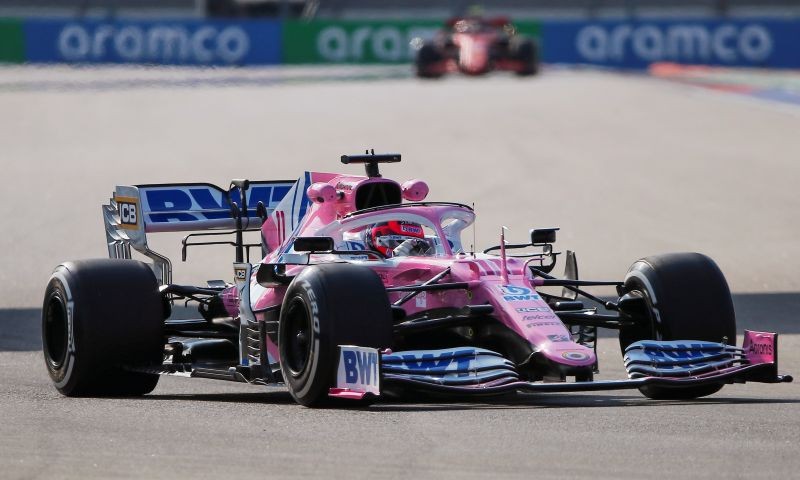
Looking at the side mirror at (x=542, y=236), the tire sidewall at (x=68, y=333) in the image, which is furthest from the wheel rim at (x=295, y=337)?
the side mirror at (x=542, y=236)

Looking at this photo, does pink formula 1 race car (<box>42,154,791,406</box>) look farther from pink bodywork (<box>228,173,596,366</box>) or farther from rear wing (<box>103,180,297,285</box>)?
rear wing (<box>103,180,297,285</box>)

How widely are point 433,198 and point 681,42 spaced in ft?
94.2

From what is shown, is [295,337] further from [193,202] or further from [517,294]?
[193,202]

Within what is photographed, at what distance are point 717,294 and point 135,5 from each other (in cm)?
4738

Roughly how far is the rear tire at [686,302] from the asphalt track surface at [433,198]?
1.49 feet

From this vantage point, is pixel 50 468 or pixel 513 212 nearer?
pixel 50 468

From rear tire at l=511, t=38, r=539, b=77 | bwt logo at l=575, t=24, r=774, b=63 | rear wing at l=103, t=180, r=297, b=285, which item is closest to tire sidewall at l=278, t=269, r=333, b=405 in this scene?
rear wing at l=103, t=180, r=297, b=285

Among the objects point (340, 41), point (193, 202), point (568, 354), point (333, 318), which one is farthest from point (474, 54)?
point (333, 318)

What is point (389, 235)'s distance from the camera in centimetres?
1073

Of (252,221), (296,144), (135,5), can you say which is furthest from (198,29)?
(252,221)

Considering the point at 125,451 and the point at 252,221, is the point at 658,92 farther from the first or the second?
the point at 125,451

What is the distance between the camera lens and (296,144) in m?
30.2

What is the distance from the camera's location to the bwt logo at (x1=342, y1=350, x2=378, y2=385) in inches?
344

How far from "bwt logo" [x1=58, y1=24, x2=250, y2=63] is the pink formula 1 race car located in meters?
38.0
